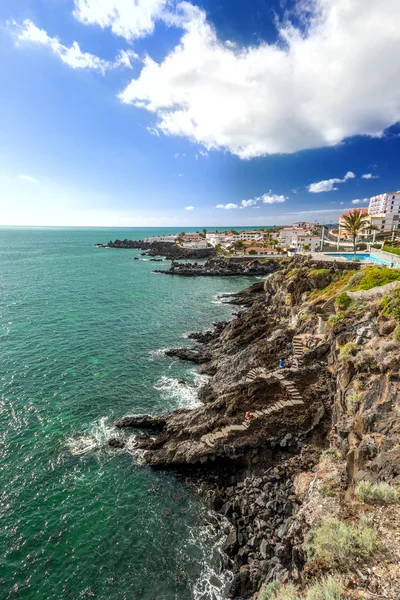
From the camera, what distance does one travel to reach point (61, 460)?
22344 millimetres

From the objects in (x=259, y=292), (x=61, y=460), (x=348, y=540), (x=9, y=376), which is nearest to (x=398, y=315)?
(x=348, y=540)

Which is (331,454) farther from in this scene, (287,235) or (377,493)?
(287,235)

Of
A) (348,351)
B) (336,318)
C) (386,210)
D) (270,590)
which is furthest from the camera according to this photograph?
(386,210)

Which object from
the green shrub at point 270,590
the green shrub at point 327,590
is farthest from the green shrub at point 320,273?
Result: the green shrub at point 327,590

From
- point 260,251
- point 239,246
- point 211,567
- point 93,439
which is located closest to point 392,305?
point 211,567

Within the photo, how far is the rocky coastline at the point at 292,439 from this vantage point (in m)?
14.1

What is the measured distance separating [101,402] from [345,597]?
25.4 m

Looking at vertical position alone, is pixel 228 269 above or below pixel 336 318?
below

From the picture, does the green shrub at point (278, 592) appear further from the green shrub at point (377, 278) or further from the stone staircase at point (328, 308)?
the green shrub at point (377, 278)

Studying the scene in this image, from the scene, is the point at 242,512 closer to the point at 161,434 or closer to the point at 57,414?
the point at 161,434

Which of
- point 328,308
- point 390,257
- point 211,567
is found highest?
point 390,257

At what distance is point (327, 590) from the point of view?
8906 mm

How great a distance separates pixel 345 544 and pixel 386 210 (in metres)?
149

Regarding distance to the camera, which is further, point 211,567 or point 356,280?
point 356,280
